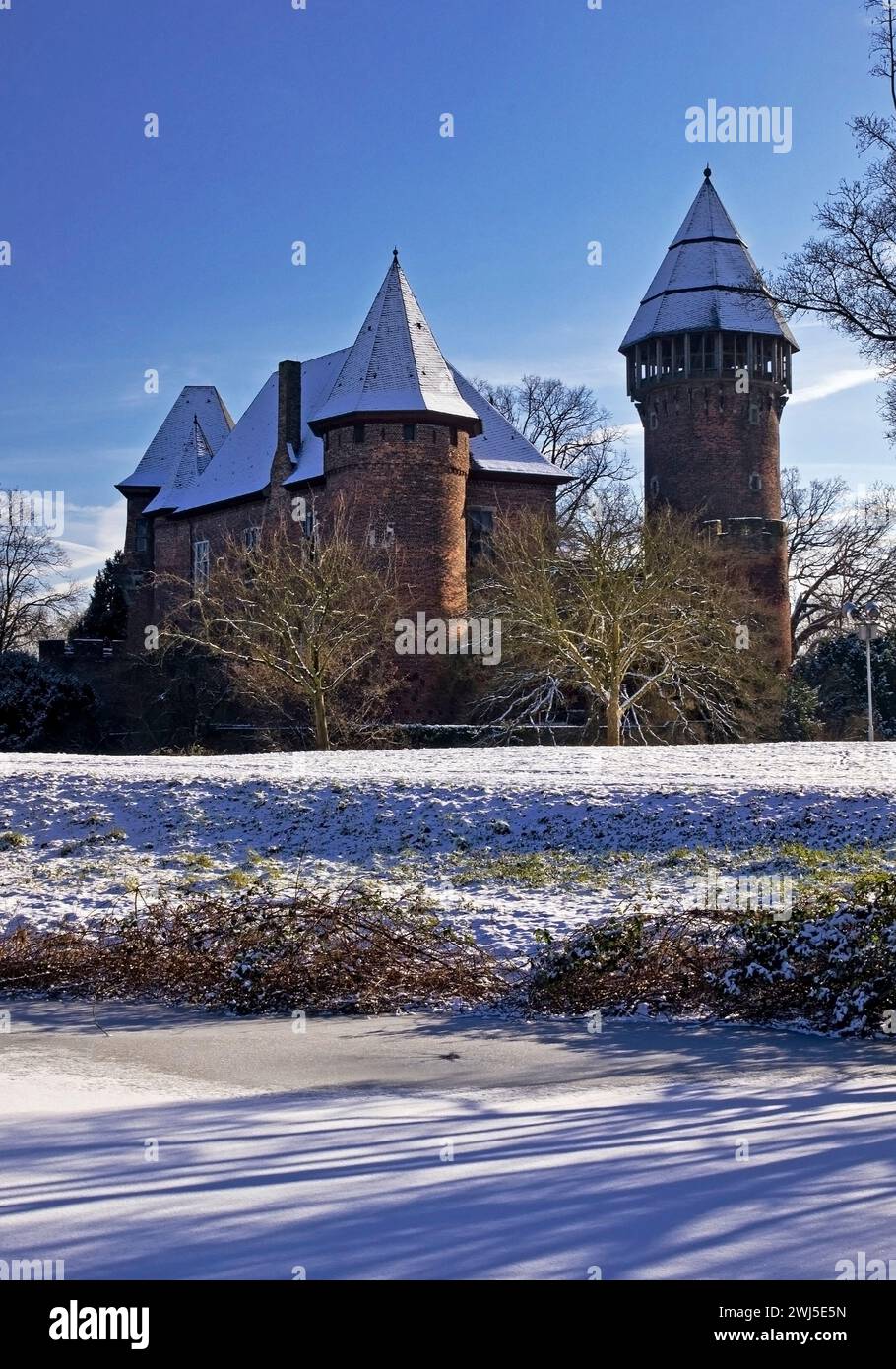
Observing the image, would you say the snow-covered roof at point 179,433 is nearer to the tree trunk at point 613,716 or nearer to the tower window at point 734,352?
the tower window at point 734,352

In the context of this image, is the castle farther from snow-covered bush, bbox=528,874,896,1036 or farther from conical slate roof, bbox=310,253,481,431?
snow-covered bush, bbox=528,874,896,1036

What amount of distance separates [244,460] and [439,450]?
12.7 metres

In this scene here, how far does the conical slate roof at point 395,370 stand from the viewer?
4269 centimetres

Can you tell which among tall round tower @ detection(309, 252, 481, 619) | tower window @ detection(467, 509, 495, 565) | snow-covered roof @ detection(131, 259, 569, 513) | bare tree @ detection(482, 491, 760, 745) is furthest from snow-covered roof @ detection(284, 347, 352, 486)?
bare tree @ detection(482, 491, 760, 745)

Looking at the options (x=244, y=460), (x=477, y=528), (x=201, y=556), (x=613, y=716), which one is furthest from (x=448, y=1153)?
(x=201, y=556)

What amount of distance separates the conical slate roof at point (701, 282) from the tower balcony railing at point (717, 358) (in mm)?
456

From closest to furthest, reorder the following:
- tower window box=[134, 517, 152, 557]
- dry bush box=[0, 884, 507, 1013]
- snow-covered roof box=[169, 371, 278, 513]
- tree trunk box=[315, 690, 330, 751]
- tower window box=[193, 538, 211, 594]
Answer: dry bush box=[0, 884, 507, 1013] < tree trunk box=[315, 690, 330, 751] < snow-covered roof box=[169, 371, 278, 513] < tower window box=[193, 538, 211, 594] < tower window box=[134, 517, 152, 557]

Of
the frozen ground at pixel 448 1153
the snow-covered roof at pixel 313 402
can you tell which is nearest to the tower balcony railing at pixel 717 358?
the snow-covered roof at pixel 313 402

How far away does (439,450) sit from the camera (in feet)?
141

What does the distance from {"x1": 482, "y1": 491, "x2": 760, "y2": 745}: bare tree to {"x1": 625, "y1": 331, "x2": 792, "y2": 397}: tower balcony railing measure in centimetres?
2289

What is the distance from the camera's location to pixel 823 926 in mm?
8656

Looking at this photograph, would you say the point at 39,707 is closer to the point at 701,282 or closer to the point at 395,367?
the point at 395,367

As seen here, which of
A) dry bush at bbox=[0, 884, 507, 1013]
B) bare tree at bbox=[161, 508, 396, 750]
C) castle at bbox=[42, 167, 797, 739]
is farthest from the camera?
castle at bbox=[42, 167, 797, 739]

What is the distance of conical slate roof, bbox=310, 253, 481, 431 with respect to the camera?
4269 cm
